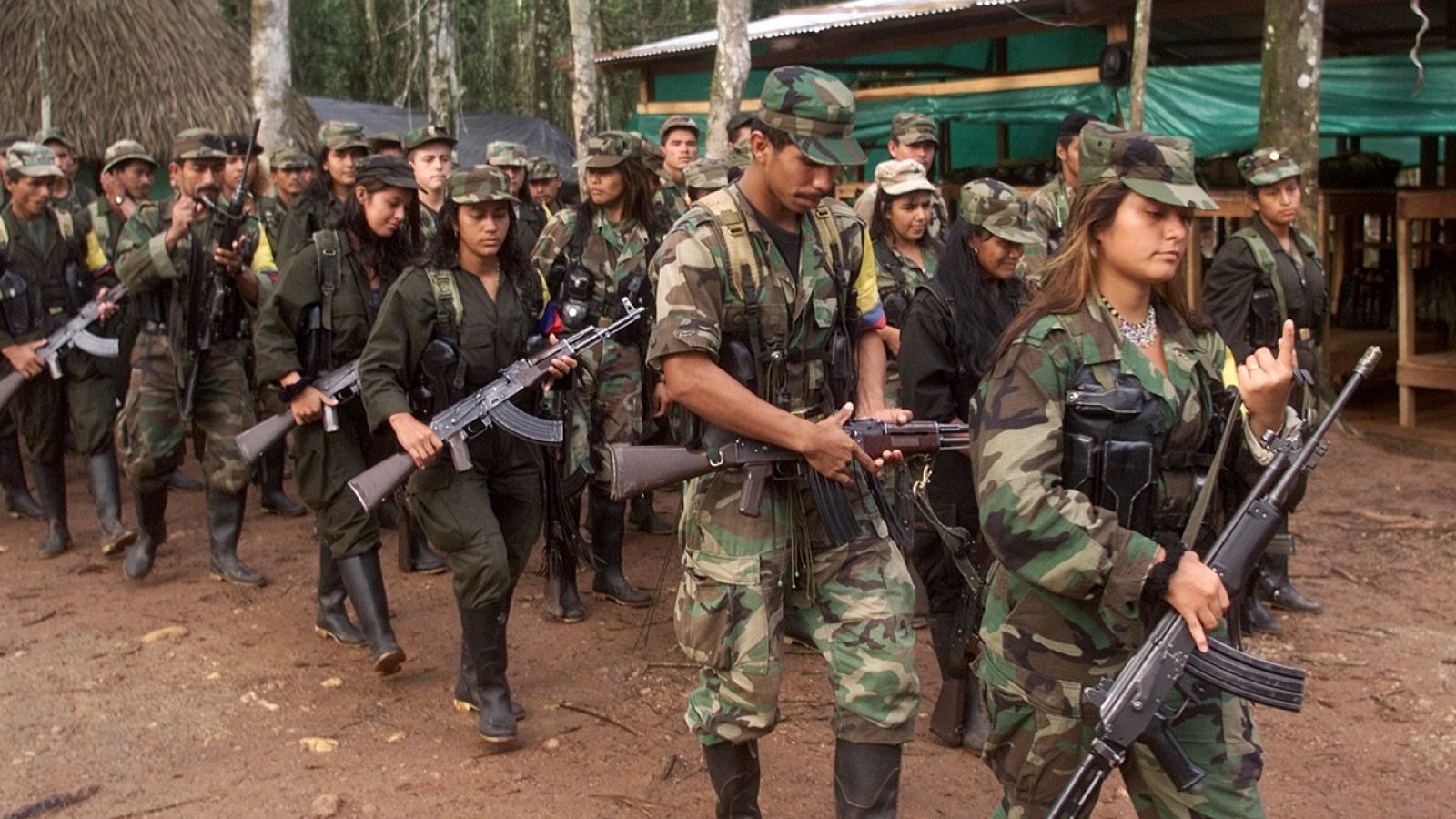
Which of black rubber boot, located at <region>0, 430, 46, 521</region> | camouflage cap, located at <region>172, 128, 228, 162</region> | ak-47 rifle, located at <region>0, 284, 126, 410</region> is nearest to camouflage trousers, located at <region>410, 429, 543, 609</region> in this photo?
camouflage cap, located at <region>172, 128, 228, 162</region>

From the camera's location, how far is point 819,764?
5.00 meters

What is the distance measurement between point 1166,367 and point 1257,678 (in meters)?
0.71

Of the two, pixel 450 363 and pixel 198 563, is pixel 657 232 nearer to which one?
pixel 450 363

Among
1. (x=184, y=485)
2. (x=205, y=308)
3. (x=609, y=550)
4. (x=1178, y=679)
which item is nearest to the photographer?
(x=1178, y=679)

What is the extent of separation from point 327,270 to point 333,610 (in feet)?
5.43

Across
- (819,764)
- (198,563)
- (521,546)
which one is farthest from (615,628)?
(198,563)

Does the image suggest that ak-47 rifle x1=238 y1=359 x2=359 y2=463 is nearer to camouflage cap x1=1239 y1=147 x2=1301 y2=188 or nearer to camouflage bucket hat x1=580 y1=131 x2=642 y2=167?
camouflage bucket hat x1=580 y1=131 x2=642 y2=167

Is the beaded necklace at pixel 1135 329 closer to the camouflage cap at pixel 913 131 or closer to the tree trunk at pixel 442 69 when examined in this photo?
the camouflage cap at pixel 913 131

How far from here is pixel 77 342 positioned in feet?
25.9

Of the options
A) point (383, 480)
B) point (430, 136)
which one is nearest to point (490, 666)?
point (383, 480)

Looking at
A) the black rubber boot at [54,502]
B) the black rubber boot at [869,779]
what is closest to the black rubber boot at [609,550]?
the black rubber boot at [869,779]

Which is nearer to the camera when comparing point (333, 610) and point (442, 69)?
point (333, 610)

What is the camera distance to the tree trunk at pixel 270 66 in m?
11.7

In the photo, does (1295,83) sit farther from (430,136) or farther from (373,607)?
(373,607)
